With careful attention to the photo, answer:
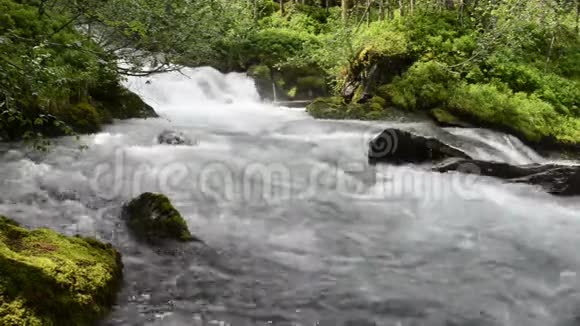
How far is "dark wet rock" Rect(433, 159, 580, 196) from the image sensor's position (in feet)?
27.3

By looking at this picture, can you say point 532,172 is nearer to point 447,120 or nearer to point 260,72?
point 447,120

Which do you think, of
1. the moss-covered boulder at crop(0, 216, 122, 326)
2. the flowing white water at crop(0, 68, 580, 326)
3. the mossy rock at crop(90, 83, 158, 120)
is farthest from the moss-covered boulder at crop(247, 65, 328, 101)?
the moss-covered boulder at crop(0, 216, 122, 326)

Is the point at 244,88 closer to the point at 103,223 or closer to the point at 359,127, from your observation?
the point at 359,127

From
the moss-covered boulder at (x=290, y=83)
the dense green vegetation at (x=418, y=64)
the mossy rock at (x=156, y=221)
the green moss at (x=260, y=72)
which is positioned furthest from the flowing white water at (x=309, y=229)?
the green moss at (x=260, y=72)

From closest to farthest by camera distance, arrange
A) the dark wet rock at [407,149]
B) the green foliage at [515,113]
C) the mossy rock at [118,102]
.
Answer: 1. the dark wet rock at [407,149]
2. the mossy rock at [118,102]
3. the green foliage at [515,113]

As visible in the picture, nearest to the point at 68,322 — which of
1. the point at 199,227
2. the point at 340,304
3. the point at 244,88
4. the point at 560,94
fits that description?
the point at 340,304

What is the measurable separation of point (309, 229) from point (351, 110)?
7.63 m

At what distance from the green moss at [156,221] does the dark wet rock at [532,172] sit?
542 centimetres

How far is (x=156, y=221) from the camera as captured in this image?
584cm

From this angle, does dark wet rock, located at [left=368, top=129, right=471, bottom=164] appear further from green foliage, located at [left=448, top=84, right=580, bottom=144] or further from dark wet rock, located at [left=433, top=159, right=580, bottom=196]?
green foliage, located at [left=448, top=84, right=580, bottom=144]

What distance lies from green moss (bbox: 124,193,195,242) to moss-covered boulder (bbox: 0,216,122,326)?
87cm

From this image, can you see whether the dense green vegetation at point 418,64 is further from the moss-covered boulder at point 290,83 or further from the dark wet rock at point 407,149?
the dark wet rock at point 407,149

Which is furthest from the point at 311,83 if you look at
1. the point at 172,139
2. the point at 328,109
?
the point at 172,139

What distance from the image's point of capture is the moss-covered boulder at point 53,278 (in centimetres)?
342
